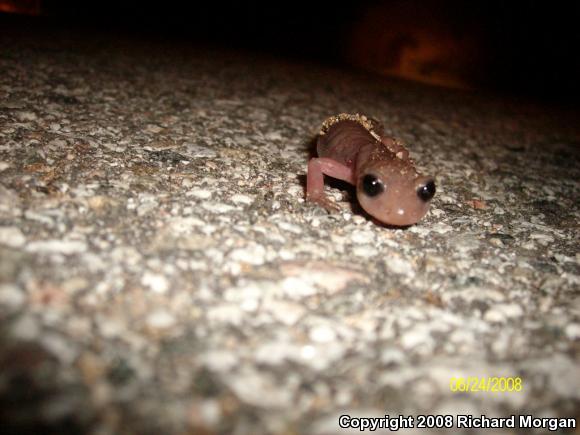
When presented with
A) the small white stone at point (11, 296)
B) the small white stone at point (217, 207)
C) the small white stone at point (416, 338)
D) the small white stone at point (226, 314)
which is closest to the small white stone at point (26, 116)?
the small white stone at point (217, 207)

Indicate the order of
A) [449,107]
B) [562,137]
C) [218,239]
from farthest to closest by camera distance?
[449,107]
[562,137]
[218,239]

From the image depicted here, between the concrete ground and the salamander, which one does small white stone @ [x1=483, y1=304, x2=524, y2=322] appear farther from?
the salamander

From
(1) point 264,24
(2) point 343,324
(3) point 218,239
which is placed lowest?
(2) point 343,324

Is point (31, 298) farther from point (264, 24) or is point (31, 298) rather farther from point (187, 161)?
point (264, 24)

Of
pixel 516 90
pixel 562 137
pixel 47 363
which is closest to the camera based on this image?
pixel 47 363

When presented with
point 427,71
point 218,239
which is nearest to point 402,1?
point 427,71

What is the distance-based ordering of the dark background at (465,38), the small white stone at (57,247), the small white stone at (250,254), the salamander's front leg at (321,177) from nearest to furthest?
the small white stone at (57,247)
the small white stone at (250,254)
the salamander's front leg at (321,177)
the dark background at (465,38)

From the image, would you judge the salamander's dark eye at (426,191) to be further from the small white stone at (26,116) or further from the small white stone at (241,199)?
the small white stone at (26,116)
